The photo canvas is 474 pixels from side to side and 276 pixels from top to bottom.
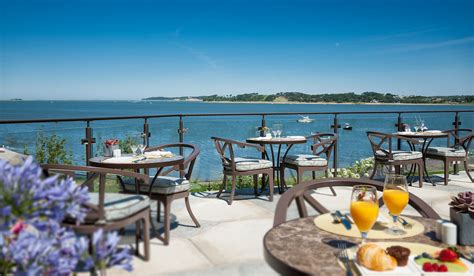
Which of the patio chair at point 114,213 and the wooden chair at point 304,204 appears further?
the wooden chair at point 304,204

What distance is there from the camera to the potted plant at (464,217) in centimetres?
123

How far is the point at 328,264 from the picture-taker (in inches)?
42.3

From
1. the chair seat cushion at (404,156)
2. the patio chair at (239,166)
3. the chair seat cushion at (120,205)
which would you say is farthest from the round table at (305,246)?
the chair seat cushion at (404,156)

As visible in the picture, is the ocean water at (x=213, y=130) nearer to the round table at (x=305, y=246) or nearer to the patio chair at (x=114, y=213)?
the patio chair at (x=114, y=213)

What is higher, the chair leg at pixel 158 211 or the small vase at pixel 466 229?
the small vase at pixel 466 229

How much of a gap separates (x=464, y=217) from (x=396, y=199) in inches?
7.8

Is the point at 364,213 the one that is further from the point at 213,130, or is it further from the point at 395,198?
the point at 213,130

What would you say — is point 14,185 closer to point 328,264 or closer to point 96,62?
point 328,264

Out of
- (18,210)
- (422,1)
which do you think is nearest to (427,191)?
(18,210)

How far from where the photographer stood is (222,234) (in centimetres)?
335

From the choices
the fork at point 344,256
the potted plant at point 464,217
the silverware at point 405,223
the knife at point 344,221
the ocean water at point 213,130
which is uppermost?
the potted plant at point 464,217

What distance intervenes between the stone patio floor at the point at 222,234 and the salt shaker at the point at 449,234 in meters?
0.41

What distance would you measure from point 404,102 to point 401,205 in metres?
12.1

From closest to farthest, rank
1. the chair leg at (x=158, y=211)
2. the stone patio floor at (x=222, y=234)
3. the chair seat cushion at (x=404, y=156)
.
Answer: the stone patio floor at (x=222, y=234) → the chair leg at (x=158, y=211) → the chair seat cushion at (x=404, y=156)
